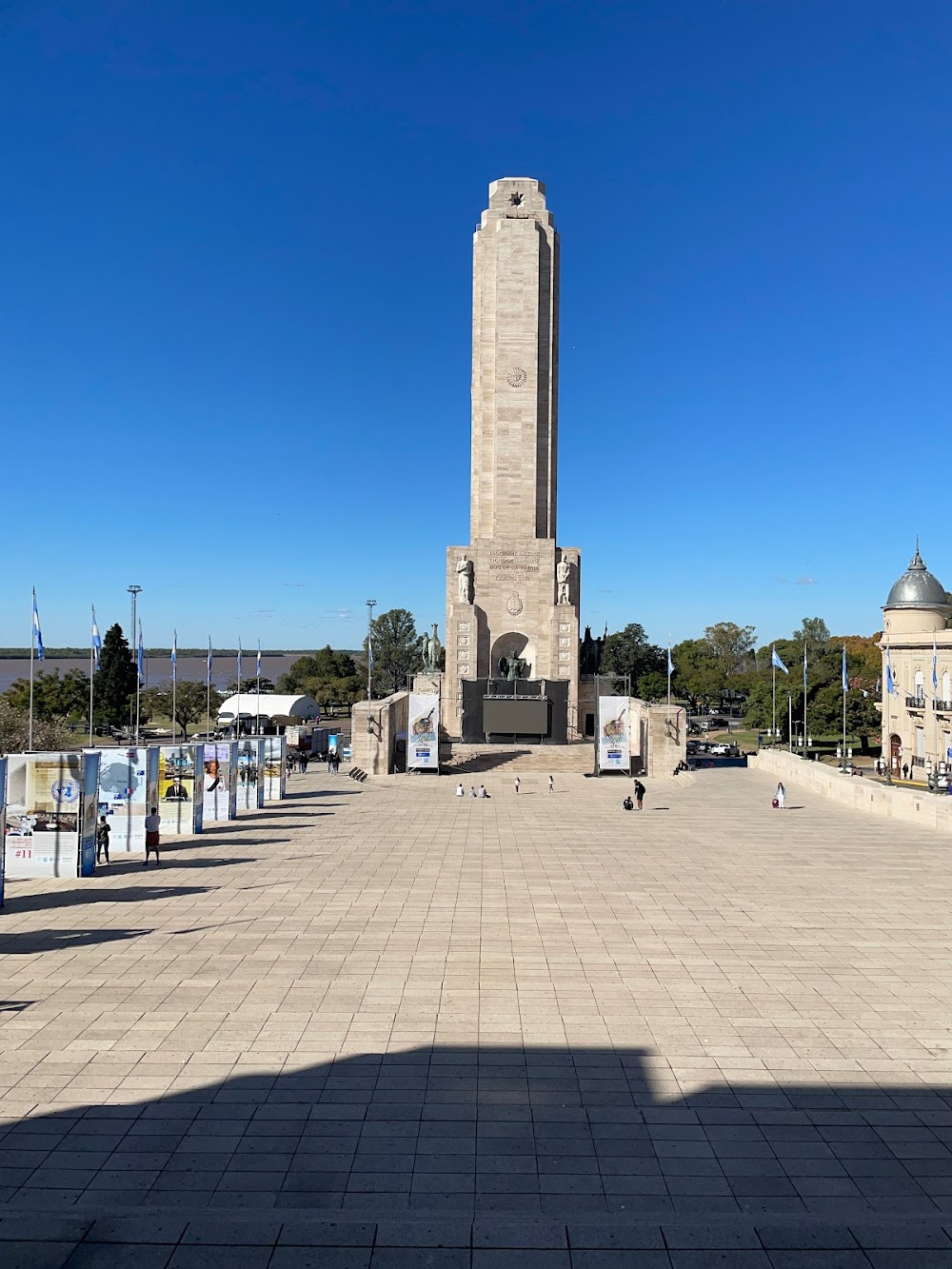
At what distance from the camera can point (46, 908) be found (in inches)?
587

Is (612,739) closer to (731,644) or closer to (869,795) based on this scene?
(869,795)

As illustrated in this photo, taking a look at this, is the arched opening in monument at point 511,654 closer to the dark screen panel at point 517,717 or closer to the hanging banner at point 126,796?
the dark screen panel at point 517,717

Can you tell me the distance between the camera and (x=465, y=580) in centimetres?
5062

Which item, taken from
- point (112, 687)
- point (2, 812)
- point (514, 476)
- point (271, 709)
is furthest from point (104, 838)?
point (271, 709)

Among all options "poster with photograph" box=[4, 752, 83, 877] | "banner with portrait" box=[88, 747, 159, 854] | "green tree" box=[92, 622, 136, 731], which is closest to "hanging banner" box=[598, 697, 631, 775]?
"banner with portrait" box=[88, 747, 159, 854]

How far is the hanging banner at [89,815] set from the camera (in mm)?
16984

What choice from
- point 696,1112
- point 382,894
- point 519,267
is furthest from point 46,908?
point 519,267

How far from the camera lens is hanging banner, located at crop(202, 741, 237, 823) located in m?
24.6

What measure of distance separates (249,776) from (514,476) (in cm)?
3034

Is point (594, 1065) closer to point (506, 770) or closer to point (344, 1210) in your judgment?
point (344, 1210)

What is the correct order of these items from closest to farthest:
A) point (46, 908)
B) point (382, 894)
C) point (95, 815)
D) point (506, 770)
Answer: point (46, 908) → point (382, 894) → point (95, 815) → point (506, 770)

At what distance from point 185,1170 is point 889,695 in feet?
176

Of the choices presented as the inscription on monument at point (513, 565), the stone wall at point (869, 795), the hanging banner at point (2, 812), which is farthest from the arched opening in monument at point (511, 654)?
the hanging banner at point (2, 812)

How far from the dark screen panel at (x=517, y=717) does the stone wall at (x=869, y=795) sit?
11.6 metres
